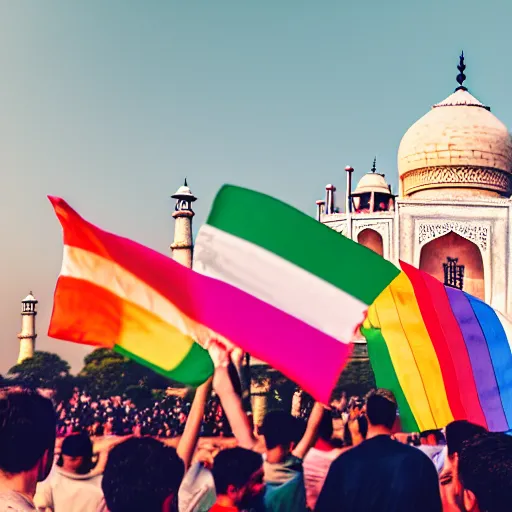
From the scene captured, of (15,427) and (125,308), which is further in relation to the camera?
(125,308)

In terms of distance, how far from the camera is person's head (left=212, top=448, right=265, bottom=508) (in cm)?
353

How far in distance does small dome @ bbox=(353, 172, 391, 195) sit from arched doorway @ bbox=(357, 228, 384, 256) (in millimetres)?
3311

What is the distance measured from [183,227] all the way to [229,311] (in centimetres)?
2151

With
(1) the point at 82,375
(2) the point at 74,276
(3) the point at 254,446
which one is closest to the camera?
(3) the point at 254,446

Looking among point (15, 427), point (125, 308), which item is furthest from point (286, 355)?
point (15, 427)

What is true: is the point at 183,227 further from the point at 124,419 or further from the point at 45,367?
the point at 124,419

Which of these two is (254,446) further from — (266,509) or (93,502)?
(93,502)

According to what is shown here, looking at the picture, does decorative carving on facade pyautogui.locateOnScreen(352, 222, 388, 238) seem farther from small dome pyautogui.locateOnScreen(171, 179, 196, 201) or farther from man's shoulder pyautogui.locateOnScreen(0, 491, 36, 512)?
man's shoulder pyautogui.locateOnScreen(0, 491, 36, 512)

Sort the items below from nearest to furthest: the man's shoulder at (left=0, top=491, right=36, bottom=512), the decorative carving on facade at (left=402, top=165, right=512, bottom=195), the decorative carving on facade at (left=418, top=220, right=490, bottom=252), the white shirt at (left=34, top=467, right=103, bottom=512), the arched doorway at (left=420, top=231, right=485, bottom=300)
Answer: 1. the man's shoulder at (left=0, top=491, right=36, bottom=512)
2. the white shirt at (left=34, top=467, right=103, bottom=512)
3. the decorative carving on facade at (left=418, top=220, right=490, bottom=252)
4. the arched doorway at (left=420, top=231, right=485, bottom=300)
5. the decorative carving on facade at (left=402, top=165, right=512, bottom=195)

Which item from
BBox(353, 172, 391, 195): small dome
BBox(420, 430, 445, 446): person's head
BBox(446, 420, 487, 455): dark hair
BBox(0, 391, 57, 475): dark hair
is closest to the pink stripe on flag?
BBox(446, 420, 487, 455): dark hair

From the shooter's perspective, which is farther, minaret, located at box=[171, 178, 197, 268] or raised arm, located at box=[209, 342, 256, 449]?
minaret, located at box=[171, 178, 197, 268]

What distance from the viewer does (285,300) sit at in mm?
4707

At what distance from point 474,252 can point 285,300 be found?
1997 cm

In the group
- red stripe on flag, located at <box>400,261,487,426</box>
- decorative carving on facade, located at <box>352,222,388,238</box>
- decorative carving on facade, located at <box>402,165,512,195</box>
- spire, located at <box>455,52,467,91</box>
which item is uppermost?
spire, located at <box>455,52,467,91</box>
